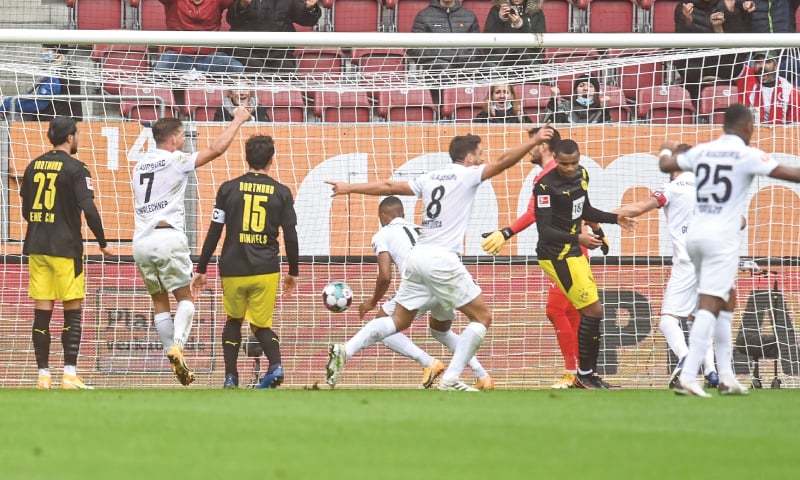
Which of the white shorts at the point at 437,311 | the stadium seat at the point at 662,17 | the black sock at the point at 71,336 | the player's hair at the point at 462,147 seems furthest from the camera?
the stadium seat at the point at 662,17

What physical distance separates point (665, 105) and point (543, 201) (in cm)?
401

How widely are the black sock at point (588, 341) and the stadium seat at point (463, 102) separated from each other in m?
3.94

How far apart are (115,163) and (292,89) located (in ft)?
7.49

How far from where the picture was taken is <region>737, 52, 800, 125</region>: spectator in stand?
14.1 metres

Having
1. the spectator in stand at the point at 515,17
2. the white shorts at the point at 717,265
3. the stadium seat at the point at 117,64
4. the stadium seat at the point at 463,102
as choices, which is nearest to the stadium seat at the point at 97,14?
the stadium seat at the point at 117,64

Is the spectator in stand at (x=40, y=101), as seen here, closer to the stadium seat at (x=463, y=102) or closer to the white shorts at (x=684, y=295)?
the stadium seat at (x=463, y=102)

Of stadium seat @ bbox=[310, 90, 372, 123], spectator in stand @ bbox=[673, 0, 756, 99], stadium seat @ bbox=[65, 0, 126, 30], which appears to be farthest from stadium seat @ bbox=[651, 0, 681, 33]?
stadium seat @ bbox=[65, 0, 126, 30]

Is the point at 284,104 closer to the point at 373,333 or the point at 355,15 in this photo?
the point at 355,15

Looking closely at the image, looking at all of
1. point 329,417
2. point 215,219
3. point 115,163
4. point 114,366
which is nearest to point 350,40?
point 215,219

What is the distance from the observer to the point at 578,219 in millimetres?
11578

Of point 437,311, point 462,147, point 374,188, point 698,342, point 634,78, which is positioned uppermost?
point 634,78

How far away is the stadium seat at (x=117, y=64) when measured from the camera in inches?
540

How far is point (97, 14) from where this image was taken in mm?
17766

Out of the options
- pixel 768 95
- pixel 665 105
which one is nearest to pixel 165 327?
pixel 665 105
